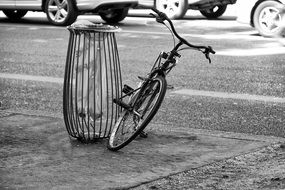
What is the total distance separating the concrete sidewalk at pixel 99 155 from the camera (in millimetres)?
4918

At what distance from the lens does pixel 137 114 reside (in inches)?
226

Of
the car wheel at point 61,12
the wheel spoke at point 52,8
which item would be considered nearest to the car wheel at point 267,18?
the car wheel at point 61,12

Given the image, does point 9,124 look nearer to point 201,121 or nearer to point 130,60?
point 201,121

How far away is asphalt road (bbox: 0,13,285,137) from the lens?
7344 millimetres

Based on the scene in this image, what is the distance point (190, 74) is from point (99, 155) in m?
4.32

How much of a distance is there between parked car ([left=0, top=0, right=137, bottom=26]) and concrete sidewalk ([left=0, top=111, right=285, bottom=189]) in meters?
8.44

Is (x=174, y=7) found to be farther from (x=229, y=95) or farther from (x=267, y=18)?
(x=229, y=95)

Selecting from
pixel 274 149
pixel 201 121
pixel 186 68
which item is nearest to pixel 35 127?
pixel 201 121

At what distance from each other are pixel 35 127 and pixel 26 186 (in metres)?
1.73

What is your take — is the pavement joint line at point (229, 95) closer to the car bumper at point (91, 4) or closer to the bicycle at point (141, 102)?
the bicycle at point (141, 102)

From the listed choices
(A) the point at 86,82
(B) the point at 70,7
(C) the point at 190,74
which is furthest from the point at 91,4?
(A) the point at 86,82

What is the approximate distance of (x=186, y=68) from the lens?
1019cm

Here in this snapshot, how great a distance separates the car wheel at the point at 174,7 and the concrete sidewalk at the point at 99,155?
1009 centimetres

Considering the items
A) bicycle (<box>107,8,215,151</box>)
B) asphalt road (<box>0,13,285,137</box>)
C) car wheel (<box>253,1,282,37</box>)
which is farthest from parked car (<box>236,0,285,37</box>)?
bicycle (<box>107,8,215,151</box>)
